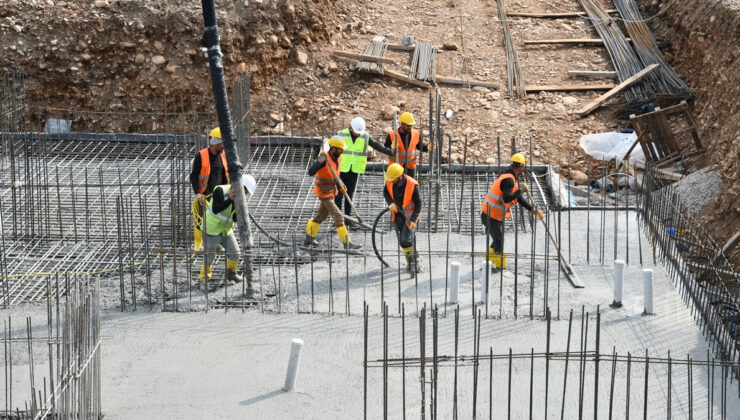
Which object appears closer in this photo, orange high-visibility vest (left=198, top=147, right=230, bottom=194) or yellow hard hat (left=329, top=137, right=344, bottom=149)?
orange high-visibility vest (left=198, top=147, right=230, bottom=194)

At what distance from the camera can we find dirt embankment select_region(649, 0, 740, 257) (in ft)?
44.1

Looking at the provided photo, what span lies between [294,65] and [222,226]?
9.03m

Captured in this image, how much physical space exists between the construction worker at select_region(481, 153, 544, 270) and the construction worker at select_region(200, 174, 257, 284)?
2.67 m

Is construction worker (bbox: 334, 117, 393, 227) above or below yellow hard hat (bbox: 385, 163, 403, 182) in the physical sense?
above

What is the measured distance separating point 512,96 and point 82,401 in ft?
42.0

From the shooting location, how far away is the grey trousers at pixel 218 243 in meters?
10.5

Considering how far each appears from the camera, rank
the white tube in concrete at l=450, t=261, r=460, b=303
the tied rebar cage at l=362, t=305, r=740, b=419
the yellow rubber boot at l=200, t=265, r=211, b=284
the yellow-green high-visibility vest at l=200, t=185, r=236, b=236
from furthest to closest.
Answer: the yellow-green high-visibility vest at l=200, t=185, r=236, b=236 → the yellow rubber boot at l=200, t=265, r=211, b=284 → the white tube in concrete at l=450, t=261, r=460, b=303 → the tied rebar cage at l=362, t=305, r=740, b=419

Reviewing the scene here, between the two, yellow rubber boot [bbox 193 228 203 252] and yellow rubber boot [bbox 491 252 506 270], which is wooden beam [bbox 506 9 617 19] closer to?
yellow rubber boot [bbox 491 252 506 270]

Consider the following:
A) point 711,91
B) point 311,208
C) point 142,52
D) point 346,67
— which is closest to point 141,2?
point 142,52

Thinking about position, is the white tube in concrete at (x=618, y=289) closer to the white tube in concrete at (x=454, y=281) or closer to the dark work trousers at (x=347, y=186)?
the white tube in concrete at (x=454, y=281)

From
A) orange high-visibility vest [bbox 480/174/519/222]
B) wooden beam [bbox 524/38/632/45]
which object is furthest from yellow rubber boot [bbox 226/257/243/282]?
wooden beam [bbox 524/38/632/45]

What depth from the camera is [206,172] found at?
11.2m

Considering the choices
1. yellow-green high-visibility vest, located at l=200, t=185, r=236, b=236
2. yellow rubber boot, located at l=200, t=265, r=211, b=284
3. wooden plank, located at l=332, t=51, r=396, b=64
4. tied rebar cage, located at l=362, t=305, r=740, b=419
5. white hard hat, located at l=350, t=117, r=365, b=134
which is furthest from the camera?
wooden plank, located at l=332, t=51, r=396, b=64

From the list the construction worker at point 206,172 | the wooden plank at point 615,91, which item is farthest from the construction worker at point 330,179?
the wooden plank at point 615,91
